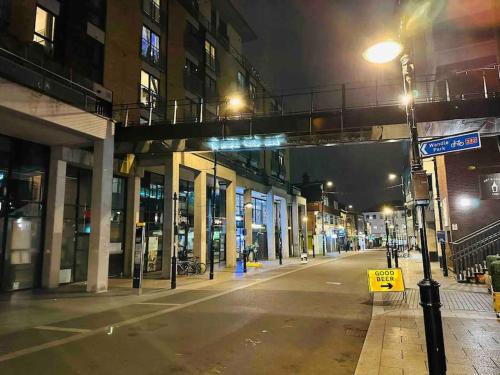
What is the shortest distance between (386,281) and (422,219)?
831 centimetres

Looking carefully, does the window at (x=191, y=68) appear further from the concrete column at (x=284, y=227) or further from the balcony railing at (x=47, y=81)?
the concrete column at (x=284, y=227)

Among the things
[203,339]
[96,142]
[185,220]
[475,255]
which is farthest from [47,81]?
[475,255]

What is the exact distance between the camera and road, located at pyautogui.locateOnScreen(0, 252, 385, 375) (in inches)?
256

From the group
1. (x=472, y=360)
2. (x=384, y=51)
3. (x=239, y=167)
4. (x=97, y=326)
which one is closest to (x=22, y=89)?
(x=97, y=326)

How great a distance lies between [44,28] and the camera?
58.3ft

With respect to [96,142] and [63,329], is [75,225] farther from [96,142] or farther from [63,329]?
[63,329]

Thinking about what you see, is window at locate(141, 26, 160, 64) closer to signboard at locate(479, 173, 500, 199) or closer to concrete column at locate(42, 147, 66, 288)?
concrete column at locate(42, 147, 66, 288)

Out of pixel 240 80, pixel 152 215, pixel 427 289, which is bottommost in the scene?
pixel 427 289

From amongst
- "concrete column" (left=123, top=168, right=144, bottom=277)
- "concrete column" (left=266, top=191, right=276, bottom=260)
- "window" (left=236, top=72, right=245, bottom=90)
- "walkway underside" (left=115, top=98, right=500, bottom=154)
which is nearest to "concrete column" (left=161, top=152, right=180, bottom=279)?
"concrete column" (left=123, top=168, right=144, bottom=277)

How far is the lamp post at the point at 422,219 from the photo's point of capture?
5.08m

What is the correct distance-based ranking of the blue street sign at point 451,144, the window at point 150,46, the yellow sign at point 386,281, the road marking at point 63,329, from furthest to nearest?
the window at point 150,46
the yellow sign at point 386,281
the road marking at point 63,329
the blue street sign at point 451,144

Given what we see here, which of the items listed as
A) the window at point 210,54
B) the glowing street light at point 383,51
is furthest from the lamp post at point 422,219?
the window at point 210,54

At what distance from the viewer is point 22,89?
12.9m

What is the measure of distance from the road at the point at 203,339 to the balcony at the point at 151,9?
19.9 meters
